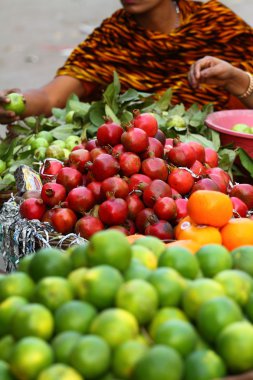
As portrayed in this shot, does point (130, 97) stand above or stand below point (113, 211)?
below

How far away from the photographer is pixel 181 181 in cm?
188

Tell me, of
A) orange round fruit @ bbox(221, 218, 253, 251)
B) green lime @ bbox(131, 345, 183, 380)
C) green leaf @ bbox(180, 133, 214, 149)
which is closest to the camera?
green lime @ bbox(131, 345, 183, 380)

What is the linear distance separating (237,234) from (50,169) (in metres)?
0.77

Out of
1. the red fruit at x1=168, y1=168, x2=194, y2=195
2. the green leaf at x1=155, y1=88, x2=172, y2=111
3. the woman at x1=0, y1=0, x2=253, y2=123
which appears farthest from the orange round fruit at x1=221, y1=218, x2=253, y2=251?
the woman at x1=0, y1=0, x2=253, y2=123

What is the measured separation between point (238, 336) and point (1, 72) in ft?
18.9

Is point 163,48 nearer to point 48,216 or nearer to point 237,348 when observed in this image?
point 48,216

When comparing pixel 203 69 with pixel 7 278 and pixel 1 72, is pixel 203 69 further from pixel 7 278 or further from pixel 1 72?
pixel 1 72

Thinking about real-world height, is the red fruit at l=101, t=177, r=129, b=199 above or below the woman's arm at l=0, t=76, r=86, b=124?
above

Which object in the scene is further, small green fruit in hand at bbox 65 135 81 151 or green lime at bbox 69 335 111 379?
small green fruit in hand at bbox 65 135 81 151

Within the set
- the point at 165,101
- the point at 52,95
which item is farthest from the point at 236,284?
the point at 52,95

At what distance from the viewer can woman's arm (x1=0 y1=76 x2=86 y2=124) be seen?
3244mm

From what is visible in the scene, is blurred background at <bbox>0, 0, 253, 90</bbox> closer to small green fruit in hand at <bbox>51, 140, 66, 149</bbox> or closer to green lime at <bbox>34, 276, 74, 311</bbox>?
small green fruit in hand at <bbox>51, 140, 66, 149</bbox>

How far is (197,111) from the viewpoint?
286cm

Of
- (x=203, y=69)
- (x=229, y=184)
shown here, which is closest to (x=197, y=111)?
(x=203, y=69)
